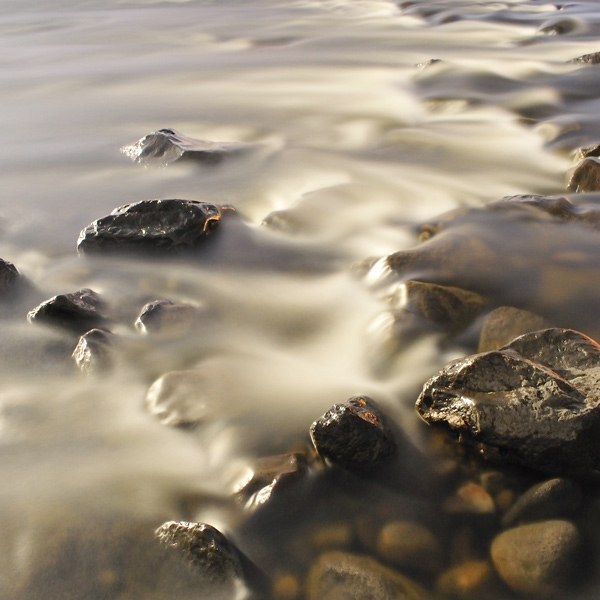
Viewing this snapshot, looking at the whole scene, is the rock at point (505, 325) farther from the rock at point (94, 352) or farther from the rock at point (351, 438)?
the rock at point (94, 352)

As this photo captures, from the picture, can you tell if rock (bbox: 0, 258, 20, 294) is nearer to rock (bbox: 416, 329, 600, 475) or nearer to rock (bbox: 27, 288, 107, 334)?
rock (bbox: 27, 288, 107, 334)

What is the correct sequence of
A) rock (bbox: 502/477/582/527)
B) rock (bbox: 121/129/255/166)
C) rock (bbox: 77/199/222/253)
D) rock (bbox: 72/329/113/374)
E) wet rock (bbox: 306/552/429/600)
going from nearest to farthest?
wet rock (bbox: 306/552/429/600) → rock (bbox: 502/477/582/527) → rock (bbox: 72/329/113/374) → rock (bbox: 77/199/222/253) → rock (bbox: 121/129/255/166)

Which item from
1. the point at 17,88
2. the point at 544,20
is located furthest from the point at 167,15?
the point at 544,20

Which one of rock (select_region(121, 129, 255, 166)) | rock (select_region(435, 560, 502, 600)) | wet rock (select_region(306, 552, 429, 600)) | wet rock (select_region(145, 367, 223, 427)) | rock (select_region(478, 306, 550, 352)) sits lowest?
rock (select_region(435, 560, 502, 600))

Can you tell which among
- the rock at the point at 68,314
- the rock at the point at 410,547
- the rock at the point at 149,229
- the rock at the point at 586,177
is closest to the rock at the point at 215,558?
the rock at the point at 410,547

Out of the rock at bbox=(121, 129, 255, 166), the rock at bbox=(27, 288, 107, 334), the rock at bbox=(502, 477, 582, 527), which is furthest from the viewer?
the rock at bbox=(121, 129, 255, 166)

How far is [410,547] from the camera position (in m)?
1.90

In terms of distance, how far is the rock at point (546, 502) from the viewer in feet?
6.38

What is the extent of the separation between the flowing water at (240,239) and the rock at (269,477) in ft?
0.19

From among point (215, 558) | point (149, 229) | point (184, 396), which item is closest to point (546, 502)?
point (215, 558)

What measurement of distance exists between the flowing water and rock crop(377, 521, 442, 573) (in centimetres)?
14

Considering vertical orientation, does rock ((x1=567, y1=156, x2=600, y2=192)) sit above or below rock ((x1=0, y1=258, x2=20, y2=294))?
below

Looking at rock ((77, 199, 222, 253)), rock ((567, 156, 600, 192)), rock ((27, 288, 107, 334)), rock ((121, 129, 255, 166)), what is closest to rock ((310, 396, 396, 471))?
rock ((27, 288, 107, 334))

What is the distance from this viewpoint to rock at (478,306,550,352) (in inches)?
102
